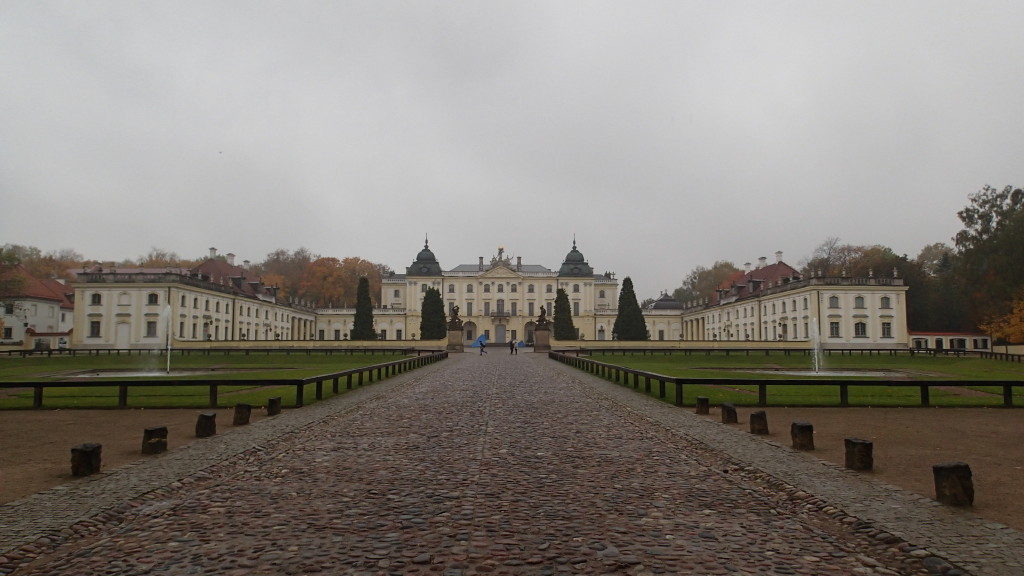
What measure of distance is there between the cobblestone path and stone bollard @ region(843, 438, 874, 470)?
1.08m

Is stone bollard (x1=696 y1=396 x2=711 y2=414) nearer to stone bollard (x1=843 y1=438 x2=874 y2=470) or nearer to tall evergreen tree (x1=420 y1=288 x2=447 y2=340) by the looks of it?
stone bollard (x1=843 y1=438 x2=874 y2=470)

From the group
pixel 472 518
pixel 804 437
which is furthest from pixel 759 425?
pixel 472 518

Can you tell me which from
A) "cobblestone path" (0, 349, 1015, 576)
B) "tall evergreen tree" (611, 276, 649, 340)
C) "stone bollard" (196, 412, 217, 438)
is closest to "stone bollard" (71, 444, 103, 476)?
"cobblestone path" (0, 349, 1015, 576)

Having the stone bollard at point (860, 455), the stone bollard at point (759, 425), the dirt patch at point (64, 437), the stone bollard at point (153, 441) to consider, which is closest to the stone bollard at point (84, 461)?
the dirt patch at point (64, 437)

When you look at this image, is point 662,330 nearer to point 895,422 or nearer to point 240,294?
point 240,294

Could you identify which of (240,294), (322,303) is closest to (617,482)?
(240,294)

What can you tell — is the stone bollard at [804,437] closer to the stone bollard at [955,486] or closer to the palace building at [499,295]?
the stone bollard at [955,486]

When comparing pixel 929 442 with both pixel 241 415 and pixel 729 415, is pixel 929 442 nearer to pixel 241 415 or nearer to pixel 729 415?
pixel 729 415

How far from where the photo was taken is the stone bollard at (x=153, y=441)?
27.1 ft

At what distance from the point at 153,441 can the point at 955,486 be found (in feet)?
27.4

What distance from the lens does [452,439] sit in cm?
926

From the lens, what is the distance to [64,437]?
32.0ft

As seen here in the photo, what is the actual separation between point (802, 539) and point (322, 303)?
301ft

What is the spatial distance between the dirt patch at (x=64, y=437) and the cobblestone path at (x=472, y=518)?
3.18 feet
